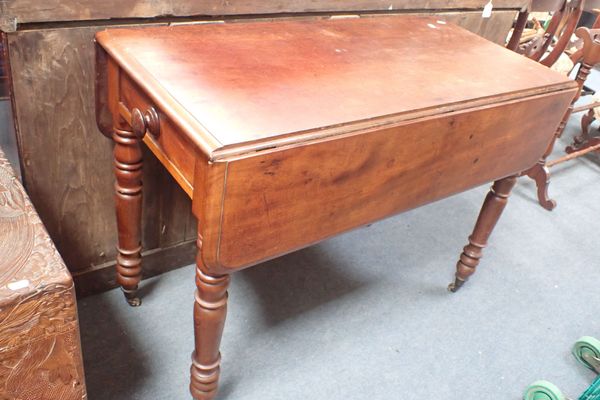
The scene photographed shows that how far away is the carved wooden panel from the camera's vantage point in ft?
2.44

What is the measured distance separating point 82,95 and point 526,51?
5.40ft

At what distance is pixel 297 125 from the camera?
0.81m

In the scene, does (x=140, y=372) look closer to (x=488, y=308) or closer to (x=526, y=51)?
(x=488, y=308)

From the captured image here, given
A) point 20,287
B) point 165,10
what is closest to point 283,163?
point 20,287

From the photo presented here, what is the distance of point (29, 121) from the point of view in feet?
3.59

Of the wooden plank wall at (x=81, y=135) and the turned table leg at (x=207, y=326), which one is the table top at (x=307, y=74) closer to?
the wooden plank wall at (x=81, y=135)

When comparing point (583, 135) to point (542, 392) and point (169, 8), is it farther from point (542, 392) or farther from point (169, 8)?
point (169, 8)

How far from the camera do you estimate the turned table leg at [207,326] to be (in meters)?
0.91

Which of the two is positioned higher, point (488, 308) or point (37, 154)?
point (37, 154)

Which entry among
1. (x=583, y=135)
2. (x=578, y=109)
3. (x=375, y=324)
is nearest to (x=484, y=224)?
(x=375, y=324)

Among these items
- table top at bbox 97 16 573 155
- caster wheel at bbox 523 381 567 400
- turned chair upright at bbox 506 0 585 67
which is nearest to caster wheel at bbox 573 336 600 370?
caster wheel at bbox 523 381 567 400

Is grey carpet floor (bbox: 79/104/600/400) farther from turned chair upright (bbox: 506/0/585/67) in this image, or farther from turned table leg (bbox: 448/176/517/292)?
turned chair upright (bbox: 506/0/585/67)

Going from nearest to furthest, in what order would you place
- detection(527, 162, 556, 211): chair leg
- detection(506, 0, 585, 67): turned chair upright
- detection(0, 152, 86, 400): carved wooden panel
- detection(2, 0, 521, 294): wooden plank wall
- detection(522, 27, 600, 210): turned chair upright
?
1. detection(0, 152, 86, 400): carved wooden panel
2. detection(2, 0, 521, 294): wooden plank wall
3. detection(506, 0, 585, 67): turned chair upright
4. detection(522, 27, 600, 210): turned chair upright
5. detection(527, 162, 556, 211): chair leg

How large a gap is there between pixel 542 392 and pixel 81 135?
4.17ft
